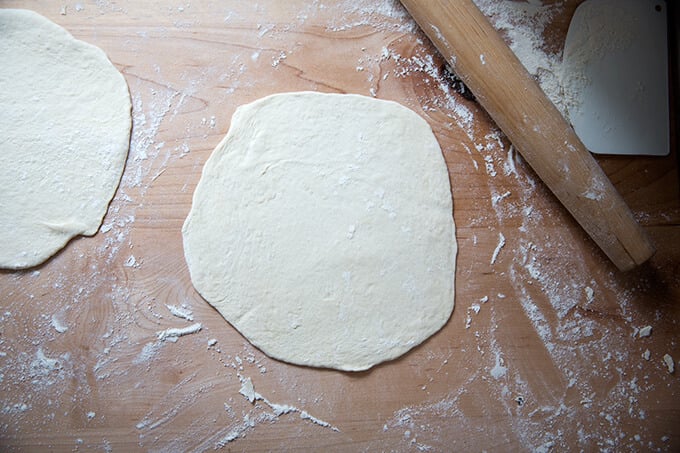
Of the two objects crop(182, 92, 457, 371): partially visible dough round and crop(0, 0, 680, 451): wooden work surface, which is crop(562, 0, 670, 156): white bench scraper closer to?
crop(0, 0, 680, 451): wooden work surface

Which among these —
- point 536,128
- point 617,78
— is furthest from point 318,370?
point 617,78

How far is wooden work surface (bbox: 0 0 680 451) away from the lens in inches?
48.6

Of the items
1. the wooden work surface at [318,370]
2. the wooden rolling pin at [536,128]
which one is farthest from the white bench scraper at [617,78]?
the wooden rolling pin at [536,128]

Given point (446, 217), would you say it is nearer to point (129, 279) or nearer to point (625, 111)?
point (625, 111)

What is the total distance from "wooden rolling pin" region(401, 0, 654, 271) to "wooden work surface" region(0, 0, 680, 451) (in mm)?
107

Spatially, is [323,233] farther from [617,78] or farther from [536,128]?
[617,78]

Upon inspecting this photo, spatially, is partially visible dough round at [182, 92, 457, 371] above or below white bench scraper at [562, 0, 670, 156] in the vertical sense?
below

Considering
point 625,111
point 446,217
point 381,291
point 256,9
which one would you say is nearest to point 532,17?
point 625,111

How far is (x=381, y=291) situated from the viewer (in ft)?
4.11

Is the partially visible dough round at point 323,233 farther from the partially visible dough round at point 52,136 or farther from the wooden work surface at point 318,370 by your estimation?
the partially visible dough round at point 52,136

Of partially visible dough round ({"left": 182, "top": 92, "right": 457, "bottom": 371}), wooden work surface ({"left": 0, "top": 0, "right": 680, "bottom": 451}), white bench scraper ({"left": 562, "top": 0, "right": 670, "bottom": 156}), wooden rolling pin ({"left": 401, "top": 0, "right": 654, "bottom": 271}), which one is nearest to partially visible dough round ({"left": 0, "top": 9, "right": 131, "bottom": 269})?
wooden work surface ({"left": 0, "top": 0, "right": 680, "bottom": 451})

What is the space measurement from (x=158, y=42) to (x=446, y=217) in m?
0.97

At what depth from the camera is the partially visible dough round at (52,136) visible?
1260 millimetres

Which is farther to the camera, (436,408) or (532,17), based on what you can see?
(532,17)
